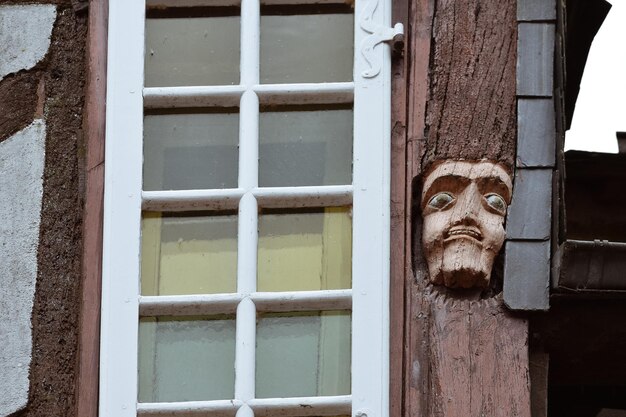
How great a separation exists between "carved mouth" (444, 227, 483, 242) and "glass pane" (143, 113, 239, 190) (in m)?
0.53

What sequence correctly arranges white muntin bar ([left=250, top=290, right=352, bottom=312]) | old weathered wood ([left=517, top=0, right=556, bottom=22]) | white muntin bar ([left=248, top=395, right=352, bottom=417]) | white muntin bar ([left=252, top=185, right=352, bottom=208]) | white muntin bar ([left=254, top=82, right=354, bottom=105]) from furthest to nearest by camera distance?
old weathered wood ([left=517, top=0, right=556, bottom=22]), white muntin bar ([left=254, top=82, right=354, bottom=105]), white muntin bar ([left=252, top=185, right=352, bottom=208]), white muntin bar ([left=250, top=290, right=352, bottom=312]), white muntin bar ([left=248, top=395, right=352, bottom=417])

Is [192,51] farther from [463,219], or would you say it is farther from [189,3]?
[463,219]

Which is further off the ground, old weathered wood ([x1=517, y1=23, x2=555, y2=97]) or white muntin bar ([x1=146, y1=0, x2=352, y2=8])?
white muntin bar ([x1=146, y1=0, x2=352, y2=8])

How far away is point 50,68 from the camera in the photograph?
5195mm

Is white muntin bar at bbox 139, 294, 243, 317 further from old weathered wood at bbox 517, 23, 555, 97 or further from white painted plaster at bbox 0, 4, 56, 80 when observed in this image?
old weathered wood at bbox 517, 23, 555, 97

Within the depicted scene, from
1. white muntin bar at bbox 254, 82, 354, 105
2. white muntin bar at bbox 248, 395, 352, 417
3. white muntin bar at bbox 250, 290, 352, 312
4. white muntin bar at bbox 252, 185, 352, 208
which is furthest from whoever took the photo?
white muntin bar at bbox 254, 82, 354, 105

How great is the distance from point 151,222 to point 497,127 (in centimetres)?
87

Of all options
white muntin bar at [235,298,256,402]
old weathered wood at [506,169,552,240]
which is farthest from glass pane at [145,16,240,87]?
old weathered wood at [506,169,552,240]

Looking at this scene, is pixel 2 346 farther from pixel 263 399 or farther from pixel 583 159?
pixel 583 159

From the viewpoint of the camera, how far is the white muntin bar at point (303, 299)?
4785 mm

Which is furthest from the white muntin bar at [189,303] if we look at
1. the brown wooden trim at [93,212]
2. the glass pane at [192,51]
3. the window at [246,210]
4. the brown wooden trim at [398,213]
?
the glass pane at [192,51]

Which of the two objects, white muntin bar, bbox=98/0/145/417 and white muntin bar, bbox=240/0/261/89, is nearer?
white muntin bar, bbox=98/0/145/417

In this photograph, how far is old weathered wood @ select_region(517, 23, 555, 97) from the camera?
5035 mm

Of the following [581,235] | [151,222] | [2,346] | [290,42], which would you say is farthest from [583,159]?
[2,346]
